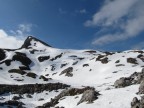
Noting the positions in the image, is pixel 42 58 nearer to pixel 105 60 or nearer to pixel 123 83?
pixel 105 60

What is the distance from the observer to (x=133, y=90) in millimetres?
45844

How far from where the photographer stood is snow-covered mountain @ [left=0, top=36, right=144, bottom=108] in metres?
45.6

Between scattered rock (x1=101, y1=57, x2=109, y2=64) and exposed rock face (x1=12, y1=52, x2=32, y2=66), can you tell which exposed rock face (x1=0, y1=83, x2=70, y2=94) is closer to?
scattered rock (x1=101, y1=57, x2=109, y2=64)

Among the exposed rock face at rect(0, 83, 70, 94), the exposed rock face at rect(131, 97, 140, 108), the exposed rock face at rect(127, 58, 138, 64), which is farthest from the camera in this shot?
the exposed rock face at rect(127, 58, 138, 64)

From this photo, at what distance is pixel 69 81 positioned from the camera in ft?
330

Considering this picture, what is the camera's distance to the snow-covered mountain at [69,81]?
45562 millimetres

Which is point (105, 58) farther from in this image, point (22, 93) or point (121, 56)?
point (22, 93)

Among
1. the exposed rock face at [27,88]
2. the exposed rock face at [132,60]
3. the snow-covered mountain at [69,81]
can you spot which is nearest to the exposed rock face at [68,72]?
the snow-covered mountain at [69,81]

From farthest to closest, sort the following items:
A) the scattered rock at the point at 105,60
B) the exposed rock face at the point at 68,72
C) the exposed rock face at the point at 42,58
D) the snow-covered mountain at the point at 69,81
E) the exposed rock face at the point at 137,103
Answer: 1. the exposed rock face at the point at 42,58
2. the scattered rock at the point at 105,60
3. the exposed rock face at the point at 68,72
4. the snow-covered mountain at the point at 69,81
5. the exposed rock face at the point at 137,103

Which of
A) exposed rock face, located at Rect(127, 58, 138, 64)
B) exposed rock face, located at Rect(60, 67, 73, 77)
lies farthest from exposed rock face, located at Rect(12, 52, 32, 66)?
exposed rock face, located at Rect(127, 58, 138, 64)

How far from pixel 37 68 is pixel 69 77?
28117 millimetres

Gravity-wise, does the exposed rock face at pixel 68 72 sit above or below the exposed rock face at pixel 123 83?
above

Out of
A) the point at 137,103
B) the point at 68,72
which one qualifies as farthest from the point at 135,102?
the point at 68,72

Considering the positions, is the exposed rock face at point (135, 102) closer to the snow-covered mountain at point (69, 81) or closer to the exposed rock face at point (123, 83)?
the snow-covered mountain at point (69, 81)
